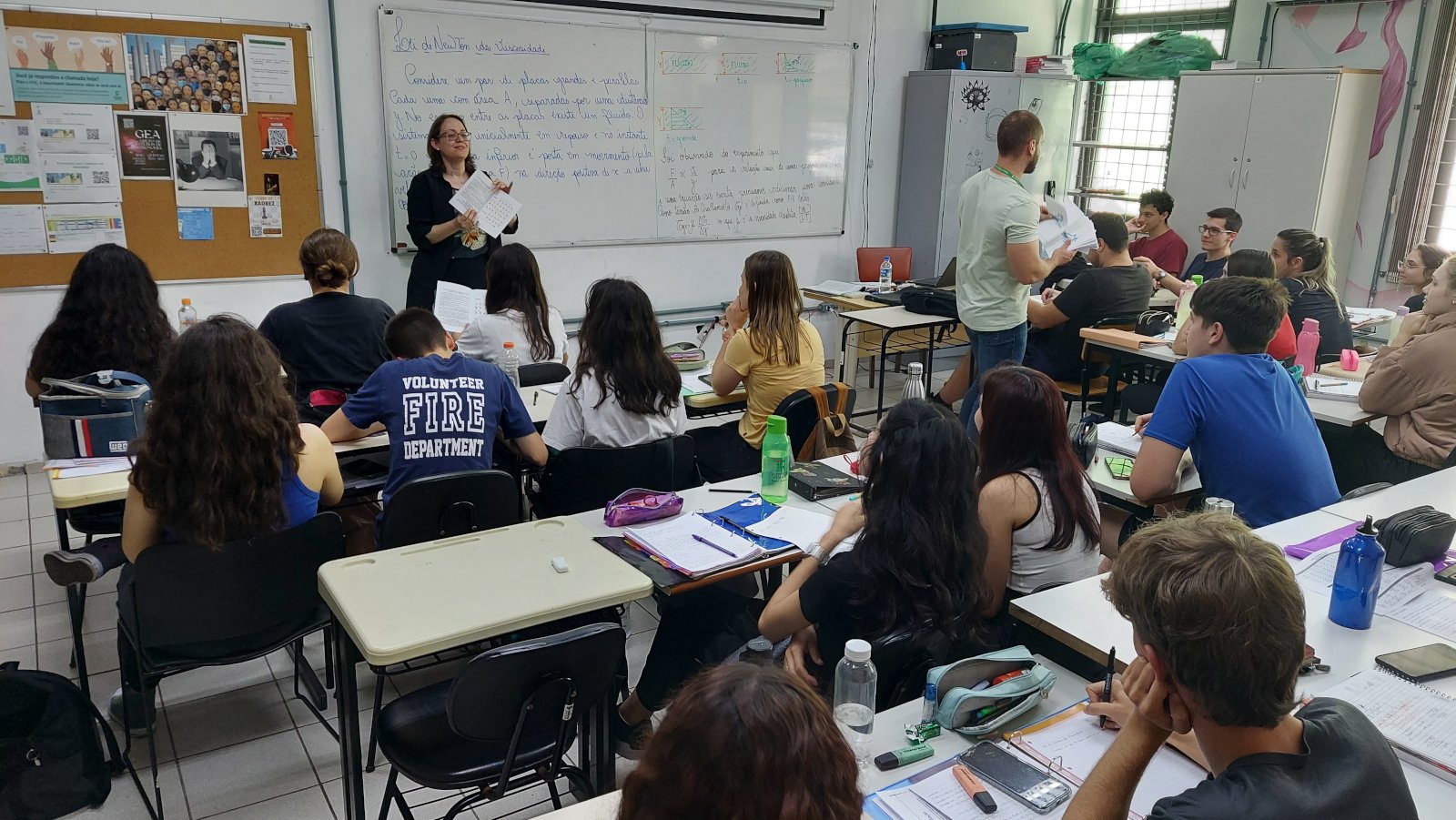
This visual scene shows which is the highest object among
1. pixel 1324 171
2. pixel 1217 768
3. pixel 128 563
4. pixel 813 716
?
pixel 1324 171

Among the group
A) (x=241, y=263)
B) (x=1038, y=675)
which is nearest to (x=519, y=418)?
(x=1038, y=675)

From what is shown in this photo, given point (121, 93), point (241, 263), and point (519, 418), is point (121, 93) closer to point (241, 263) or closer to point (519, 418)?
point (241, 263)

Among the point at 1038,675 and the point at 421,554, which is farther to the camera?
the point at 421,554

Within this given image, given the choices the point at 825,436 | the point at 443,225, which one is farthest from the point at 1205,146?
the point at 443,225

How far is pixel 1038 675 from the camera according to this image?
1.89 meters

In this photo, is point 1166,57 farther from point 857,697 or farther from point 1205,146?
point 857,697

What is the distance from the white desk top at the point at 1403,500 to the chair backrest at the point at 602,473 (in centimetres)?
201

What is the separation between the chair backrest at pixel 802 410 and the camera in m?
3.65

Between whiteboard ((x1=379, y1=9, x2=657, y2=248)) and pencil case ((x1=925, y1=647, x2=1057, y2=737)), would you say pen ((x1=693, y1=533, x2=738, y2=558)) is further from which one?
whiteboard ((x1=379, y1=9, x2=657, y2=248))

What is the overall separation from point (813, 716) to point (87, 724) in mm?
1931

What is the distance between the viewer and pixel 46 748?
2164 mm

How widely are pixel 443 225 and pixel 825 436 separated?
8.50ft

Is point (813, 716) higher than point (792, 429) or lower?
higher

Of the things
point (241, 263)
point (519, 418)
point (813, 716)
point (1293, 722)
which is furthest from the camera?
point (241, 263)
